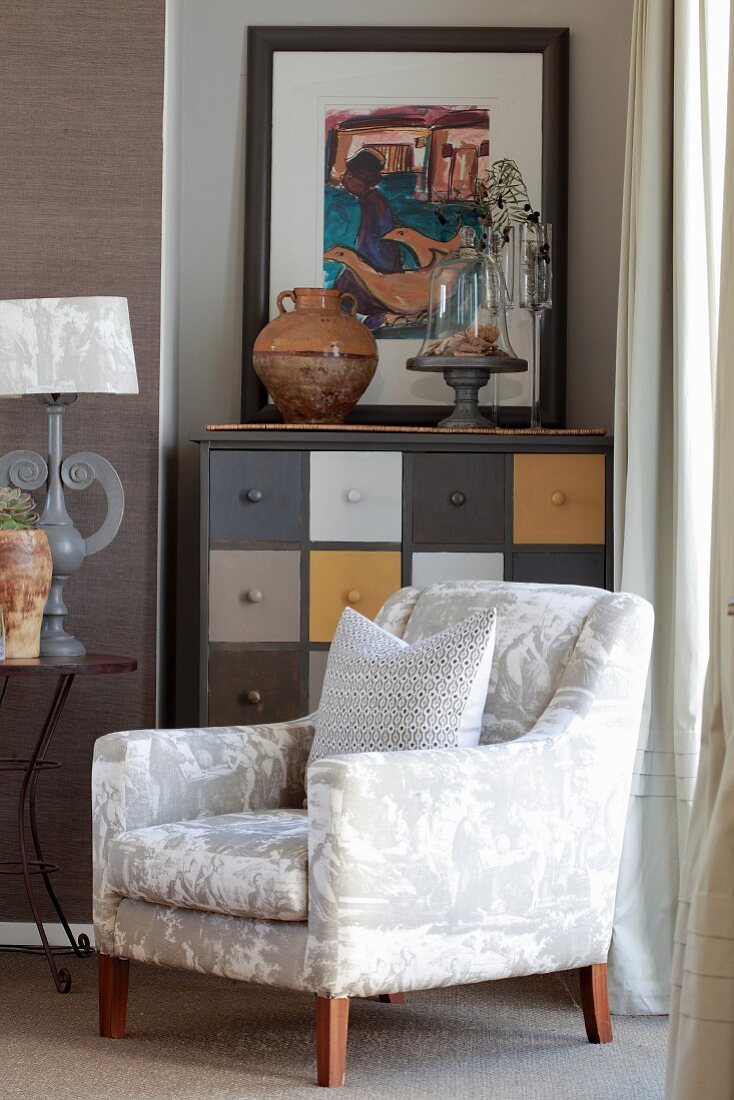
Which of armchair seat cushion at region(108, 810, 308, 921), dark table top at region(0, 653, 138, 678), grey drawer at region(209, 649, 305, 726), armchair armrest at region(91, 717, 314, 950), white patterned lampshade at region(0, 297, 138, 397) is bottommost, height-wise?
armchair seat cushion at region(108, 810, 308, 921)

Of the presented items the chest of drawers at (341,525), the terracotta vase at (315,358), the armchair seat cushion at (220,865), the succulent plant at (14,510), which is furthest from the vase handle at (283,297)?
the armchair seat cushion at (220,865)

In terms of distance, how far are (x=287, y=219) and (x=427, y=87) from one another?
0.53 metres

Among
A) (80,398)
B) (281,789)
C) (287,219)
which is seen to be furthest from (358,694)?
(287,219)

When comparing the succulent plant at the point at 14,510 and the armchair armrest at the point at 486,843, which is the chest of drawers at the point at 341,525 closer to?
the succulent plant at the point at 14,510

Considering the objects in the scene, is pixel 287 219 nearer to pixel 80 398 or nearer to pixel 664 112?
pixel 80 398

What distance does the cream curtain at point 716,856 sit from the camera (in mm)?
1678

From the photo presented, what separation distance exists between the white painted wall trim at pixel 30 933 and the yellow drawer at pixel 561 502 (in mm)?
1437

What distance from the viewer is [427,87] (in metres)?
3.61

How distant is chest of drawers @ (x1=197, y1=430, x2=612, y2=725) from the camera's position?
10.3 ft

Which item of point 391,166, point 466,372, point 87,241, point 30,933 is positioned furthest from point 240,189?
point 30,933

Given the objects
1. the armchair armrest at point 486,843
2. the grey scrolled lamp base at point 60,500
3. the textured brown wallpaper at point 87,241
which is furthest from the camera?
the textured brown wallpaper at point 87,241

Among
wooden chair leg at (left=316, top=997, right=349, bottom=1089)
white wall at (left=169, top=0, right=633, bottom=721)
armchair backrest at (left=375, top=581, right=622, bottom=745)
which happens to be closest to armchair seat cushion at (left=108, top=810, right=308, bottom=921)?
wooden chair leg at (left=316, top=997, right=349, bottom=1089)

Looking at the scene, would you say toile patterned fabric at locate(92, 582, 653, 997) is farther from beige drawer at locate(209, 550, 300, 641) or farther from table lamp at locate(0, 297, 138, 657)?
table lamp at locate(0, 297, 138, 657)

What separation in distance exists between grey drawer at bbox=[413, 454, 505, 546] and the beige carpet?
1.05 metres
